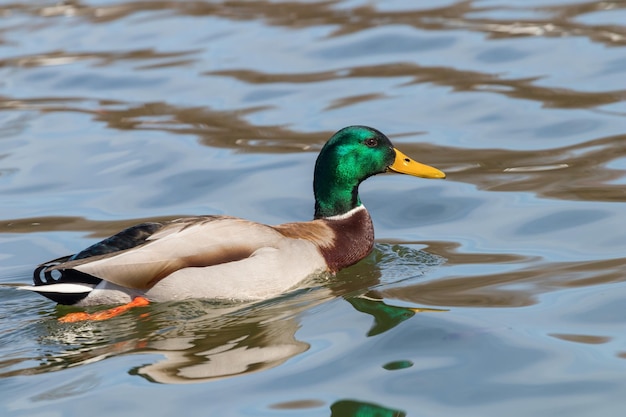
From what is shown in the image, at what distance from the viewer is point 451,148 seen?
9984 mm

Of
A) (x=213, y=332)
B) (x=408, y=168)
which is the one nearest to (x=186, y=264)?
(x=213, y=332)

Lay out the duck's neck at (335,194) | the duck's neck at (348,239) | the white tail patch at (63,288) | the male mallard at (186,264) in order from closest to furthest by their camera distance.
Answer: the white tail patch at (63,288)
the male mallard at (186,264)
the duck's neck at (348,239)
the duck's neck at (335,194)

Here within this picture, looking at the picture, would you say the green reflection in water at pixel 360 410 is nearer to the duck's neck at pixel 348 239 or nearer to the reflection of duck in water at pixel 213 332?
the reflection of duck in water at pixel 213 332

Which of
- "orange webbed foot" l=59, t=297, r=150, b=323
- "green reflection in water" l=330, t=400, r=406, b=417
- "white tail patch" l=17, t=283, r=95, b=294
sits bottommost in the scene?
"orange webbed foot" l=59, t=297, r=150, b=323

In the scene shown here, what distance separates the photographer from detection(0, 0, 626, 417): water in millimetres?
5414

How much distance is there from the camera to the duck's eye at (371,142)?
7797mm

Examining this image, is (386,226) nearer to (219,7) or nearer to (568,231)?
(568,231)

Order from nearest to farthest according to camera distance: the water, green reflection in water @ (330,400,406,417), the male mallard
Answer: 1. green reflection in water @ (330,400,406,417)
2. the water
3. the male mallard

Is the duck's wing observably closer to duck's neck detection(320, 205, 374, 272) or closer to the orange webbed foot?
the orange webbed foot

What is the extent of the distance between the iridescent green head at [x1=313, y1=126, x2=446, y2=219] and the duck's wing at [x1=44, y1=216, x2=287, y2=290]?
90 cm

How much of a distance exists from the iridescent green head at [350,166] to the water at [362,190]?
469 mm

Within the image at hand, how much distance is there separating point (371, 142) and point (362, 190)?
1673 mm

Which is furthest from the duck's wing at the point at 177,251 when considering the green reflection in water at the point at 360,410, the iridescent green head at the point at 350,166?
the green reflection in water at the point at 360,410

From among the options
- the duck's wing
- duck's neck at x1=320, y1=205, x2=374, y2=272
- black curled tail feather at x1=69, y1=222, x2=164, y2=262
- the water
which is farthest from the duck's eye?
black curled tail feather at x1=69, y1=222, x2=164, y2=262
